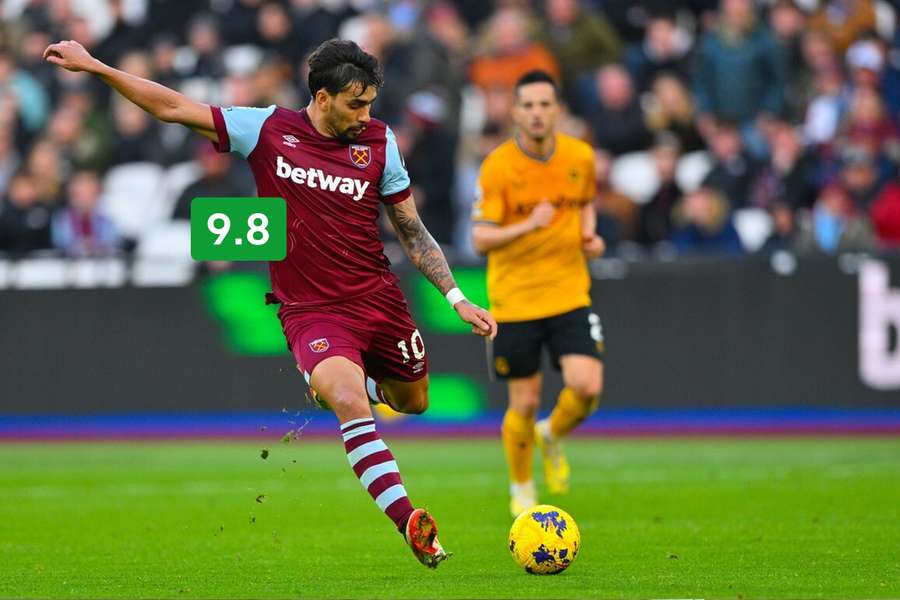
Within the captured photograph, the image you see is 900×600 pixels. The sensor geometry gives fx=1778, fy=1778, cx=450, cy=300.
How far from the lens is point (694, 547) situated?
31.0 feet

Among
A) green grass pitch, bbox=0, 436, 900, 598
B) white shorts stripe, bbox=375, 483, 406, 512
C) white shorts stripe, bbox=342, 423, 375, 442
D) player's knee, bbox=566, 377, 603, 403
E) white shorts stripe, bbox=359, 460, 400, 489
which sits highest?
white shorts stripe, bbox=342, 423, 375, 442

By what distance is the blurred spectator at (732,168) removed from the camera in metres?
18.2

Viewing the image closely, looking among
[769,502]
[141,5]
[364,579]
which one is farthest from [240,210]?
[141,5]

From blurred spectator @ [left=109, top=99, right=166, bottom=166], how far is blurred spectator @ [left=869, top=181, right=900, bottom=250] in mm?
8208

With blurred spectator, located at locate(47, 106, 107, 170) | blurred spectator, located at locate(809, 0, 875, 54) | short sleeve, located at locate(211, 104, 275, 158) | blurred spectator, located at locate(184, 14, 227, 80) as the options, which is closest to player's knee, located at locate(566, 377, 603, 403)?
short sleeve, located at locate(211, 104, 275, 158)

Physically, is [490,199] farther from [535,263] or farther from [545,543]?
[545,543]

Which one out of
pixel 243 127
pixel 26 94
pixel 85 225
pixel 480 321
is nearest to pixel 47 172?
pixel 85 225

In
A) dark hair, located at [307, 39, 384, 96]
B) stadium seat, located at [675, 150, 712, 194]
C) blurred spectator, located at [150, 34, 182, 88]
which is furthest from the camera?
blurred spectator, located at [150, 34, 182, 88]

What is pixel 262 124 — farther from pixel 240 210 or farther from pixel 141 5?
pixel 141 5

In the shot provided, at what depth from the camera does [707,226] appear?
1786 centimetres

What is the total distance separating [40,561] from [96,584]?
117cm

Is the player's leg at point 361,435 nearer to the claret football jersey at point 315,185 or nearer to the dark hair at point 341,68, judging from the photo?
the claret football jersey at point 315,185

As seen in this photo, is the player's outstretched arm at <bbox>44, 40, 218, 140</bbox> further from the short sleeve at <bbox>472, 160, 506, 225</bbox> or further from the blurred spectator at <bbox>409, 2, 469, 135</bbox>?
the blurred spectator at <bbox>409, 2, 469, 135</bbox>

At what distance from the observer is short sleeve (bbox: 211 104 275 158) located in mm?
8523
